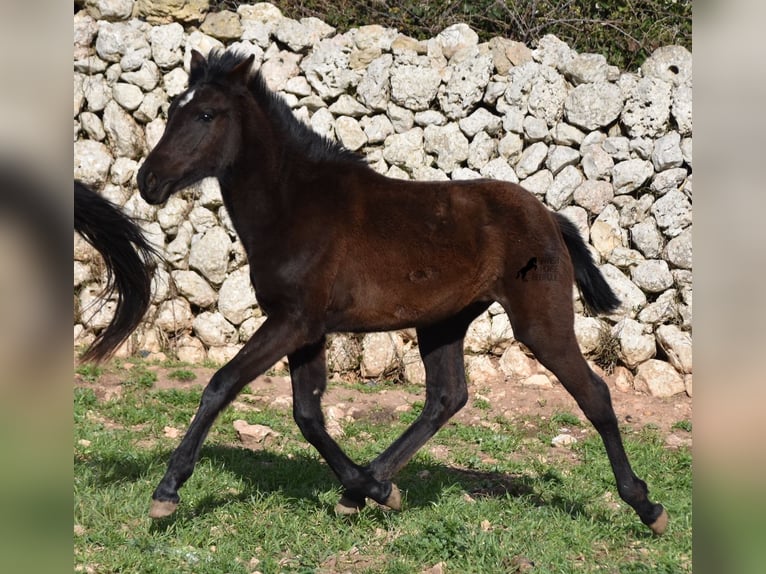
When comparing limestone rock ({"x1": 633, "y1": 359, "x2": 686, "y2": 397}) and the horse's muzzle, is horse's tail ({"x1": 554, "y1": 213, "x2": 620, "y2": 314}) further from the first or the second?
limestone rock ({"x1": 633, "y1": 359, "x2": 686, "y2": 397})

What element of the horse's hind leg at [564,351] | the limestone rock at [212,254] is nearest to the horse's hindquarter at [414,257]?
the horse's hind leg at [564,351]

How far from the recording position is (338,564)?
14.0ft

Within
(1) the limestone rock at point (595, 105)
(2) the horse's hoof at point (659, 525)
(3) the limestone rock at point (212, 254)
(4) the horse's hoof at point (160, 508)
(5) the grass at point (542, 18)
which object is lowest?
(2) the horse's hoof at point (659, 525)

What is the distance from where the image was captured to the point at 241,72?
4.84 meters

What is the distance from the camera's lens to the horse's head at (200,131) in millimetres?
4559

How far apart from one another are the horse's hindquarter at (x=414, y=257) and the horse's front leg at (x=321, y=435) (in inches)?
13.9

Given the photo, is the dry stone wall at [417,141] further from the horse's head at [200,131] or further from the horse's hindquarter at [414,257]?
the horse's head at [200,131]

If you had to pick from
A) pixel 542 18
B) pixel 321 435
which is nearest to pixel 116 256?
pixel 321 435

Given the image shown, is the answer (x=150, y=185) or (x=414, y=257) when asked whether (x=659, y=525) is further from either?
(x=150, y=185)

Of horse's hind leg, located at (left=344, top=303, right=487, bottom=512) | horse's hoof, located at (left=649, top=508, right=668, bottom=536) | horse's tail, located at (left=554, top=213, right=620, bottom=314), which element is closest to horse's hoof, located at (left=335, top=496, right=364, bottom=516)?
horse's hind leg, located at (left=344, top=303, right=487, bottom=512)

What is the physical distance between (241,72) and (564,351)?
2418 millimetres
